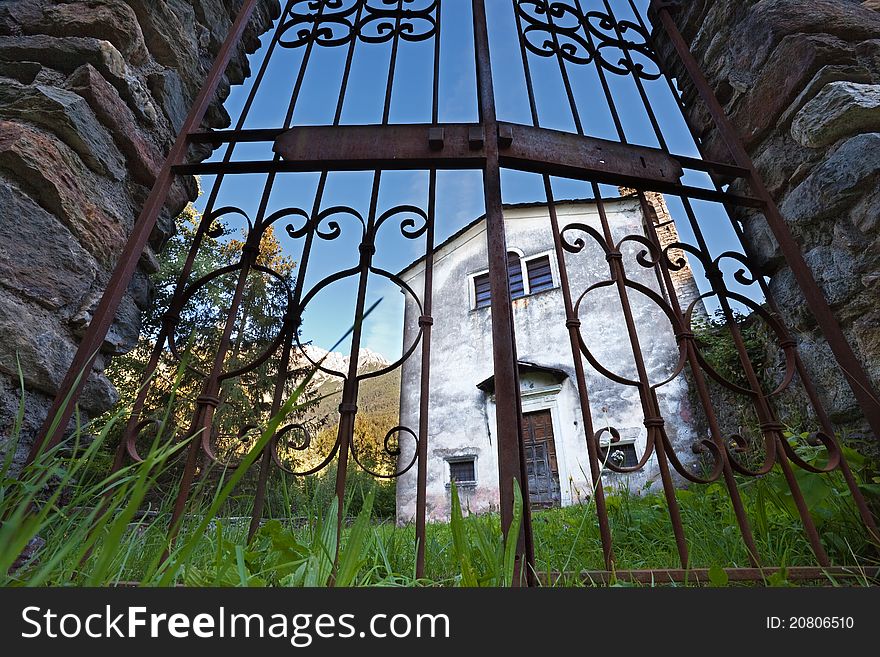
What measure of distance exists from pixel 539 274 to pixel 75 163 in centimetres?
837

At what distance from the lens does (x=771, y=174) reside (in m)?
1.71

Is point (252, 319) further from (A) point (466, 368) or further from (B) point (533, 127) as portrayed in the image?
(B) point (533, 127)

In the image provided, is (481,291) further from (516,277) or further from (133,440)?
(133,440)

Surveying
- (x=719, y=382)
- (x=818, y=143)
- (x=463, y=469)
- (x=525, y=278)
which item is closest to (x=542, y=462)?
(x=463, y=469)

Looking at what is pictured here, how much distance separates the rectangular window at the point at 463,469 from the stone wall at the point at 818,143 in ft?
23.2

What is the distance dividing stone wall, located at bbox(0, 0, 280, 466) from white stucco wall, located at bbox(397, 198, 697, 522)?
6.37m

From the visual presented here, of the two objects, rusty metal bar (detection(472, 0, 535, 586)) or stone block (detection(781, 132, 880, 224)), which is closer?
rusty metal bar (detection(472, 0, 535, 586))

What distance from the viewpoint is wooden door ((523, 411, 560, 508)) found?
23.4 ft

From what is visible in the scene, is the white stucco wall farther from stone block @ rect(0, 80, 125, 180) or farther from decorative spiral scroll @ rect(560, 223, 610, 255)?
stone block @ rect(0, 80, 125, 180)

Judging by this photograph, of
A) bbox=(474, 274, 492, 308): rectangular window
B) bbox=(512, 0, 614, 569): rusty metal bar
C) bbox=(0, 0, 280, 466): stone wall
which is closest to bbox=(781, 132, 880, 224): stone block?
bbox=(512, 0, 614, 569): rusty metal bar

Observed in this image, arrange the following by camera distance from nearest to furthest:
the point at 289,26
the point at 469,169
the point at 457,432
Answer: the point at 469,169
the point at 289,26
the point at 457,432

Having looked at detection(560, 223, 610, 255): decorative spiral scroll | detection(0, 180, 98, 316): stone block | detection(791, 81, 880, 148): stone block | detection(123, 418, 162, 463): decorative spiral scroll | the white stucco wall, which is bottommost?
detection(123, 418, 162, 463): decorative spiral scroll

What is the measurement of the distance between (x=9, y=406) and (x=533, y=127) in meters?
1.63
